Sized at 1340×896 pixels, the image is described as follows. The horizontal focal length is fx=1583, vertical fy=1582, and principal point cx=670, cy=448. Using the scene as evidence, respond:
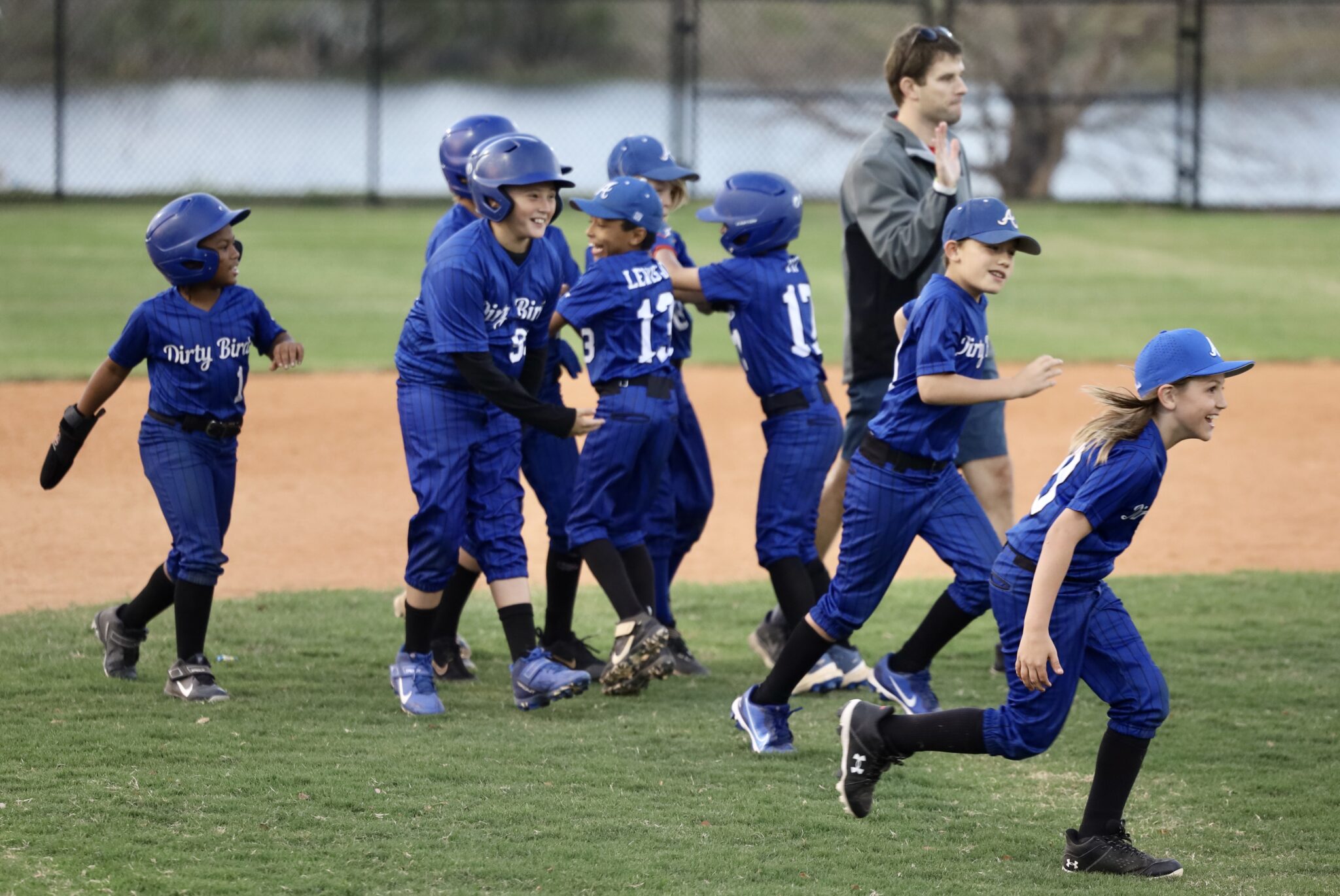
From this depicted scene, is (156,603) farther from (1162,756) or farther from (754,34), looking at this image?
(754,34)

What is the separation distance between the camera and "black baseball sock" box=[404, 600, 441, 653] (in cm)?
507

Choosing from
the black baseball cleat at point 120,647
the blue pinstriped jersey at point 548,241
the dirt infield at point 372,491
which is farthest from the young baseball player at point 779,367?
the black baseball cleat at point 120,647

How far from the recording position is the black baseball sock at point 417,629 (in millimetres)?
5066

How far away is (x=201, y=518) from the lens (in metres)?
5.02

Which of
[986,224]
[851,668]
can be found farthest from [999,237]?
[851,668]

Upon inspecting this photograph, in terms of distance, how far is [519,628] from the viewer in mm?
5086

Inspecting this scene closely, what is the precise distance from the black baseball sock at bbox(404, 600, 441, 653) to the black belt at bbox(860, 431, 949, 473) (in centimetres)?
152

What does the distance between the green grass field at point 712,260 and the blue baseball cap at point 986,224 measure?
7590mm

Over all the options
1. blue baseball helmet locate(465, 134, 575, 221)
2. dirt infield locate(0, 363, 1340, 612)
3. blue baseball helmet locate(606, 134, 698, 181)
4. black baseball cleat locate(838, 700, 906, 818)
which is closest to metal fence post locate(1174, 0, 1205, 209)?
dirt infield locate(0, 363, 1340, 612)

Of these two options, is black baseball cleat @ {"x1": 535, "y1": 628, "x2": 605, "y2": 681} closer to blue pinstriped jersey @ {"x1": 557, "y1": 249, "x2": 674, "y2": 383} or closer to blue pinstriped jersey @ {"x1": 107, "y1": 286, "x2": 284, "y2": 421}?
blue pinstriped jersey @ {"x1": 557, "y1": 249, "x2": 674, "y2": 383}

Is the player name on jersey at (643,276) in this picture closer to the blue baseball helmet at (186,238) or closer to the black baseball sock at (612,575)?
the black baseball sock at (612,575)

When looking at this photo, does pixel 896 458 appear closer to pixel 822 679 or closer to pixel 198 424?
pixel 822 679

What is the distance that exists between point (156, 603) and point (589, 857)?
82.6 inches

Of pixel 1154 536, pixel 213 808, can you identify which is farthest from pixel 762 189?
pixel 1154 536
